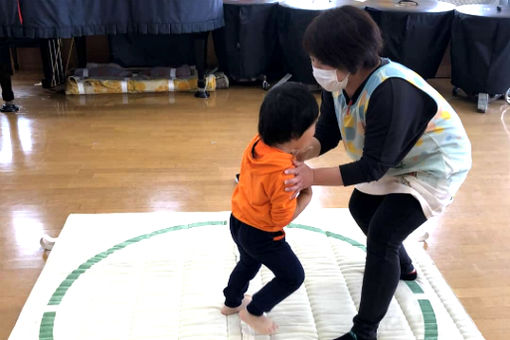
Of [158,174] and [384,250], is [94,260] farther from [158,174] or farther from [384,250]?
[384,250]

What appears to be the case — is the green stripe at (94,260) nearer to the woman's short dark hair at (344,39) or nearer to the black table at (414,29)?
the woman's short dark hair at (344,39)

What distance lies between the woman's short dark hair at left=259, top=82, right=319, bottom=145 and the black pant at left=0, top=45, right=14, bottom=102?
2.75 meters

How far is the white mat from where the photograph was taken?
1.71m

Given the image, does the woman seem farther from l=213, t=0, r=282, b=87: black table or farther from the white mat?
l=213, t=0, r=282, b=87: black table

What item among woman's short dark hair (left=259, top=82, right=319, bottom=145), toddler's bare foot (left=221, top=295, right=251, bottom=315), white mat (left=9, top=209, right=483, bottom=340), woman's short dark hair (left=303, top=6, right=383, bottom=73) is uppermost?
woman's short dark hair (left=303, top=6, right=383, bottom=73)

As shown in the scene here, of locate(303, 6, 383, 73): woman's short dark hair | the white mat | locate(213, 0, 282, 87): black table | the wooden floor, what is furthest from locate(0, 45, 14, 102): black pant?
locate(303, 6, 383, 73): woman's short dark hair

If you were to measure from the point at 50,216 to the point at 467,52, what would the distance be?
9.83ft

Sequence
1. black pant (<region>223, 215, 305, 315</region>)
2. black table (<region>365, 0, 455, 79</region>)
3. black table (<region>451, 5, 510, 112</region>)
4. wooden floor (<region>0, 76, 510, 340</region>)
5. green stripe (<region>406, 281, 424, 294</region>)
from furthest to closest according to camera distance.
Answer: black table (<region>365, 0, 455, 79</region>) < black table (<region>451, 5, 510, 112</region>) < wooden floor (<region>0, 76, 510, 340</region>) < green stripe (<region>406, 281, 424, 294</region>) < black pant (<region>223, 215, 305, 315</region>)

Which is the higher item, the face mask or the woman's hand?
the face mask

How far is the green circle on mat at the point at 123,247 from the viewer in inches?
67.1

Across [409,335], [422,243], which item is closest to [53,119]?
[422,243]

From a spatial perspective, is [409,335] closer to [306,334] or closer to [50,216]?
[306,334]

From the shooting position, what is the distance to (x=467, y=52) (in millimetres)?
3867

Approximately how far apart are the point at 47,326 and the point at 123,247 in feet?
1.53
